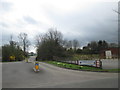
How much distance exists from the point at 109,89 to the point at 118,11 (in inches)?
386

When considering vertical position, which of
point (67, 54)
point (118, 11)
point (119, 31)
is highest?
point (118, 11)

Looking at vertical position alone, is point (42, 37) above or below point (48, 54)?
above

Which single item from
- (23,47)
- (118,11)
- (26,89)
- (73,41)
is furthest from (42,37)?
(26,89)

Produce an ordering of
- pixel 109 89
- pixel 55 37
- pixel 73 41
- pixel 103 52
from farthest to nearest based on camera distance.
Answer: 1. pixel 73 41
2. pixel 103 52
3. pixel 55 37
4. pixel 109 89

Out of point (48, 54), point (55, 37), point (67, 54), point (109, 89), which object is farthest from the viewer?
point (55, 37)

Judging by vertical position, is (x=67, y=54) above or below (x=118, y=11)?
below

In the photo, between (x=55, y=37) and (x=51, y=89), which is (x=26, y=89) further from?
(x=55, y=37)

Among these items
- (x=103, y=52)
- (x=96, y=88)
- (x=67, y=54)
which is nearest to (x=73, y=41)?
(x=103, y=52)

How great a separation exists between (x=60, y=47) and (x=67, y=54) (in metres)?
3.98

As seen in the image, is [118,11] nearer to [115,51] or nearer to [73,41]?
[115,51]

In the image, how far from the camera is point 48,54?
44.9 metres

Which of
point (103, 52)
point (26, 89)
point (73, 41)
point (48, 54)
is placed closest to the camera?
point (26, 89)

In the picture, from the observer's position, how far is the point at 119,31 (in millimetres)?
13180

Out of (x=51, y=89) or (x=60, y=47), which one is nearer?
(x=51, y=89)
